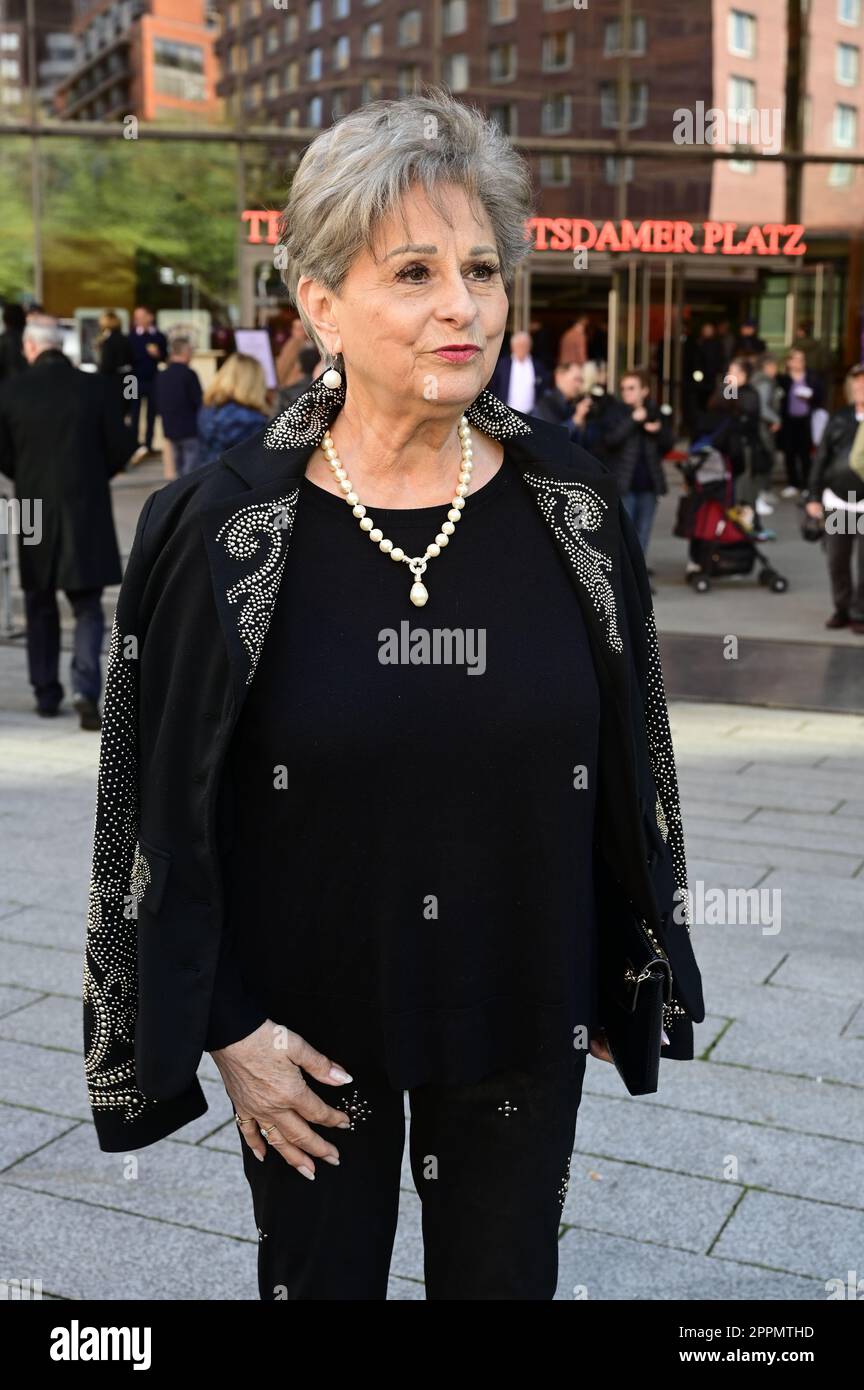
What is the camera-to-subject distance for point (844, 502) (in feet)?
37.2

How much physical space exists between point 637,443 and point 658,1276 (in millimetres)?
10289

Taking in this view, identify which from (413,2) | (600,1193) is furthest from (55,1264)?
(413,2)

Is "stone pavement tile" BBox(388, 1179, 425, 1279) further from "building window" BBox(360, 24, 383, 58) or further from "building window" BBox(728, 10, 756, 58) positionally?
"building window" BBox(728, 10, 756, 58)

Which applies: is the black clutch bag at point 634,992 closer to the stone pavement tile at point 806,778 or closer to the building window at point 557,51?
the stone pavement tile at point 806,778

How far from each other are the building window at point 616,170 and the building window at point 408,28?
9.62 ft

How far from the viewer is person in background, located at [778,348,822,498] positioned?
65.1 feet

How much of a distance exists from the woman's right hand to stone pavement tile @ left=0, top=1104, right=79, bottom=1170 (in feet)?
5.75

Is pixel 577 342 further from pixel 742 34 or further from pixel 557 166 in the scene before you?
pixel 742 34

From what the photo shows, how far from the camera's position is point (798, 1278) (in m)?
3.18

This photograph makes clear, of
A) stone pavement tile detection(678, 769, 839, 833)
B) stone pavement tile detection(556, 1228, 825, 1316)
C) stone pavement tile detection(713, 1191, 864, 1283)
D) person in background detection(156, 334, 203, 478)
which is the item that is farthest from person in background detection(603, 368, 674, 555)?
stone pavement tile detection(556, 1228, 825, 1316)

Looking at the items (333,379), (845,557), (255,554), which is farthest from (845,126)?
(255,554)

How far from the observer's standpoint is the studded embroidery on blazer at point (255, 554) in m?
Answer: 1.98
